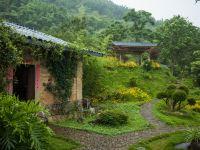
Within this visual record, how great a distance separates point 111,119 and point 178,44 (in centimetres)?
2697

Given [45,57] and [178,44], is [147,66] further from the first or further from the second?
[45,57]

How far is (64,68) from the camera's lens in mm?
14820

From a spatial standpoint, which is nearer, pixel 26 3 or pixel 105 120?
pixel 105 120

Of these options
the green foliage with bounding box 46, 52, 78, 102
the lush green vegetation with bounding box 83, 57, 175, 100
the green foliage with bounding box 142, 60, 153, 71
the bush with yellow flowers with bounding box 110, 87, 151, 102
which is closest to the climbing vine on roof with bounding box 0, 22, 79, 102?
the green foliage with bounding box 46, 52, 78, 102

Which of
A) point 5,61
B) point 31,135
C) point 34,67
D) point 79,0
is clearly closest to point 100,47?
point 34,67

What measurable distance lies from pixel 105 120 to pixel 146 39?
37.3 m

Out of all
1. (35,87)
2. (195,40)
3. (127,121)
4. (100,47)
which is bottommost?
(127,121)

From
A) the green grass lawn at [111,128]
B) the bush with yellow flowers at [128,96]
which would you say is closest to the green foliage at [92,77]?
the bush with yellow flowers at [128,96]

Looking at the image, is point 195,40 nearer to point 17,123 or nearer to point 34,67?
point 34,67

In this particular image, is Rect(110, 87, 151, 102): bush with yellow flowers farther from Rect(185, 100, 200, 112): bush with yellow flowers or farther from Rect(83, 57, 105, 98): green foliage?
Rect(185, 100, 200, 112): bush with yellow flowers

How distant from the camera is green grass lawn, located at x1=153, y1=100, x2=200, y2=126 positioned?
612 inches

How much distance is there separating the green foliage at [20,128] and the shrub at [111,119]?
6874mm

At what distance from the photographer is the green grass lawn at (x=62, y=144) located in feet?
32.4

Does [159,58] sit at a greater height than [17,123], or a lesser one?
greater
